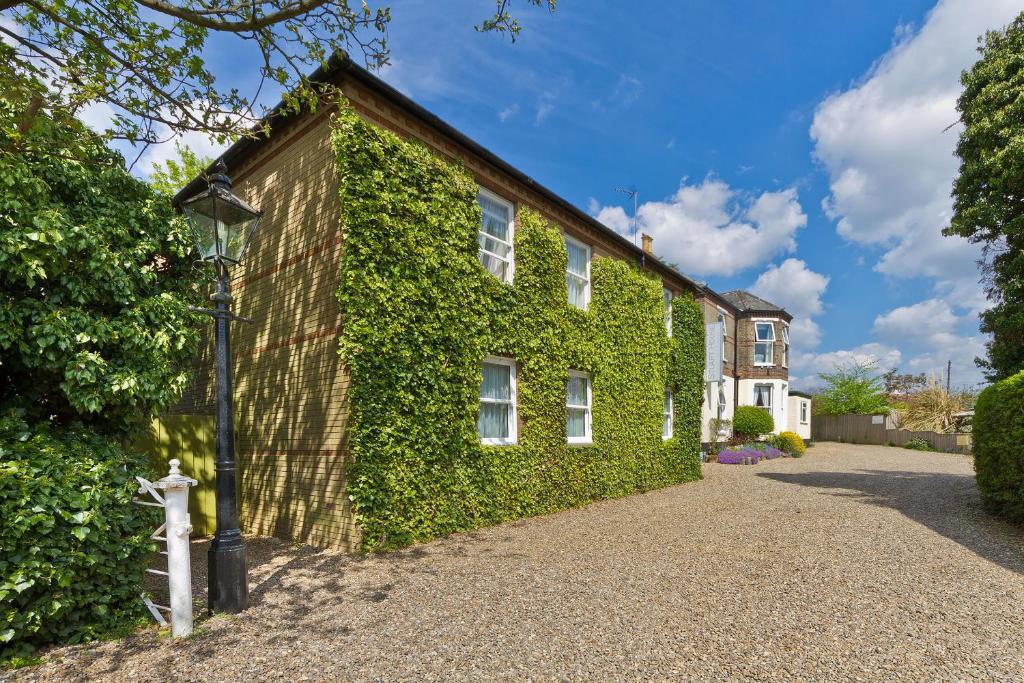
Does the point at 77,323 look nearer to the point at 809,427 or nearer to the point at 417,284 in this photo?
the point at 417,284

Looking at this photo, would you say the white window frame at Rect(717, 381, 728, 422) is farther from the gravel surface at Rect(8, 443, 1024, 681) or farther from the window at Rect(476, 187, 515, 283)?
the window at Rect(476, 187, 515, 283)

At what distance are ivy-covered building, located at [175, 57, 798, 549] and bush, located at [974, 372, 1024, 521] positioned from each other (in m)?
6.71

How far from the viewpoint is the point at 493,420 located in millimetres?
9266

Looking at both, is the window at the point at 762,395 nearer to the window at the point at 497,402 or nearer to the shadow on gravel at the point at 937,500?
the shadow on gravel at the point at 937,500

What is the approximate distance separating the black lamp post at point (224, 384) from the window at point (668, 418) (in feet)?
38.3

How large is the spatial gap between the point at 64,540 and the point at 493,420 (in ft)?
20.3

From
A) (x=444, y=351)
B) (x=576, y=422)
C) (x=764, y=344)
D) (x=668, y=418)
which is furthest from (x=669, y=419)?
(x=764, y=344)

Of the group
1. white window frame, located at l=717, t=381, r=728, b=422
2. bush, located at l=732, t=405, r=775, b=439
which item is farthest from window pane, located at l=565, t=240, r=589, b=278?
bush, located at l=732, t=405, r=775, b=439

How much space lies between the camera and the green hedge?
7.06 m

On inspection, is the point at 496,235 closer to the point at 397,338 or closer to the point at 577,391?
the point at 397,338

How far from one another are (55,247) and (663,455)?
41.7 ft

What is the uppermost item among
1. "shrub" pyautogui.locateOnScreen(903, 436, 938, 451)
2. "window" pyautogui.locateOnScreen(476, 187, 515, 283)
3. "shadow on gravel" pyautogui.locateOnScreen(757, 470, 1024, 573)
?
"window" pyautogui.locateOnScreen(476, 187, 515, 283)

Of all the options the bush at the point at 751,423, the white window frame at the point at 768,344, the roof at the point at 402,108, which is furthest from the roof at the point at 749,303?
the roof at the point at 402,108

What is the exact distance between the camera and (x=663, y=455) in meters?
13.6
